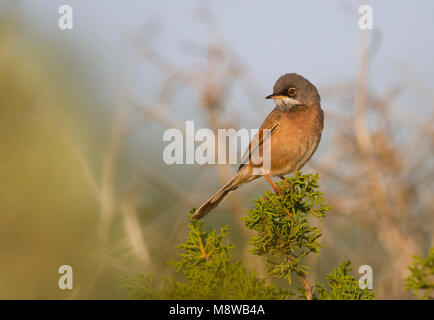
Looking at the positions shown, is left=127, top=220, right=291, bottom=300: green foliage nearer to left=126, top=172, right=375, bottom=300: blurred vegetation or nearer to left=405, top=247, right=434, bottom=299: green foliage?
left=126, top=172, right=375, bottom=300: blurred vegetation

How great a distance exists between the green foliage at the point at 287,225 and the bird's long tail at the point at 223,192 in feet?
3.28

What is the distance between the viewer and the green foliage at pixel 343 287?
3043mm

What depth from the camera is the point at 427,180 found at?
18.2 feet

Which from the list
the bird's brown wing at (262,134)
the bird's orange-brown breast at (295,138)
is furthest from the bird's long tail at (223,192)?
the bird's orange-brown breast at (295,138)

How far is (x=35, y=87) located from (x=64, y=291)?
87.6 inches

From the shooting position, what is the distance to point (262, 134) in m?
5.83

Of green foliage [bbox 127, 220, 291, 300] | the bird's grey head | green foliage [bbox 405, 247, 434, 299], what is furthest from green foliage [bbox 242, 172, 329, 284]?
the bird's grey head

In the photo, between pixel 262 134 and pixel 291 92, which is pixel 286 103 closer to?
pixel 291 92

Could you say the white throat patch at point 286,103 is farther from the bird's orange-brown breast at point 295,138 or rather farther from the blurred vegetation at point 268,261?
the blurred vegetation at point 268,261

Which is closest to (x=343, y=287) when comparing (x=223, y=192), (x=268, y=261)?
(x=268, y=261)

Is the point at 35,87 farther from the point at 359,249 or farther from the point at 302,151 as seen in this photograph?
the point at 359,249

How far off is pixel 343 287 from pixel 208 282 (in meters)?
0.89

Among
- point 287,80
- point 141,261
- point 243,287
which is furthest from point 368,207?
point 243,287

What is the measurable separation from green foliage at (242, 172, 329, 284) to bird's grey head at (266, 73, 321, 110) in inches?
84.9
